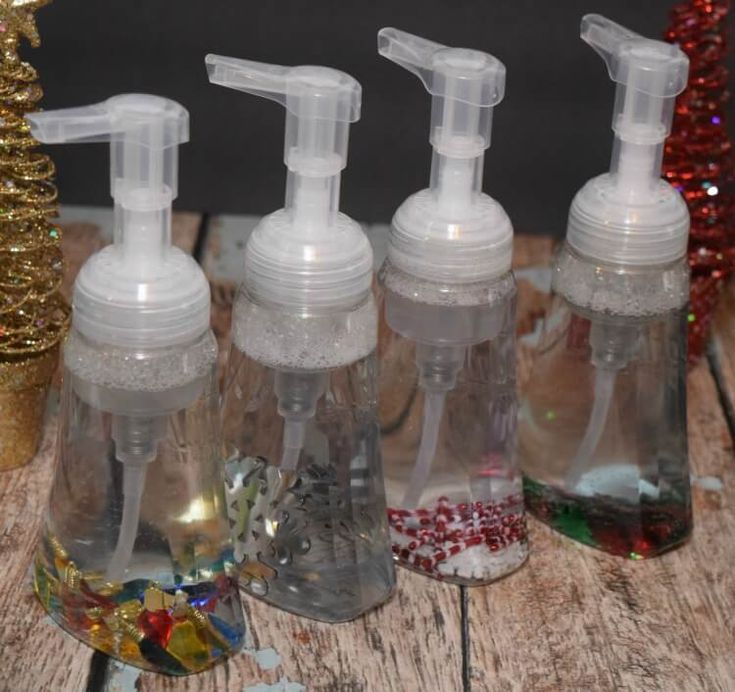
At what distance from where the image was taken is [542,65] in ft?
2.46

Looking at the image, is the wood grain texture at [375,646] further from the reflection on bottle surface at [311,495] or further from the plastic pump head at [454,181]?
the plastic pump head at [454,181]

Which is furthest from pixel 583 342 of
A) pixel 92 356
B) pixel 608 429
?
pixel 92 356

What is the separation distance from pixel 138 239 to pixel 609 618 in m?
0.22

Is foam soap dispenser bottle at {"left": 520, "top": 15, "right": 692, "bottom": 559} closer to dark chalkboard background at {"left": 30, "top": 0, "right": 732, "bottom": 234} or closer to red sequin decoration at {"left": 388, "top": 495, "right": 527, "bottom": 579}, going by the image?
red sequin decoration at {"left": 388, "top": 495, "right": 527, "bottom": 579}

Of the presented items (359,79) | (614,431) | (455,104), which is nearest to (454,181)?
(455,104)

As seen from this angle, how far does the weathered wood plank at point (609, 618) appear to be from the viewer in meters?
0.48

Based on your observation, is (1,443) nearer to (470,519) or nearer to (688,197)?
(470,519)

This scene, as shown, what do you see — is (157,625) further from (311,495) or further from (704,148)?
(704,148)

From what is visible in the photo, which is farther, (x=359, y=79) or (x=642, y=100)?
(x=359, y=79)

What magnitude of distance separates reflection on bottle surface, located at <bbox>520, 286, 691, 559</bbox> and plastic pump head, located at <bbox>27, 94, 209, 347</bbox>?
17 centimetres

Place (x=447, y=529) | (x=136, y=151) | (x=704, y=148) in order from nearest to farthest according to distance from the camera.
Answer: (x=136, y=151), (x=447, y=529), (x=704, y=148)

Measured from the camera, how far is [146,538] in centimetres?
47

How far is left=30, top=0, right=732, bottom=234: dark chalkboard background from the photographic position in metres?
0.74

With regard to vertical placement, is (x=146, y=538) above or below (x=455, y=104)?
below
